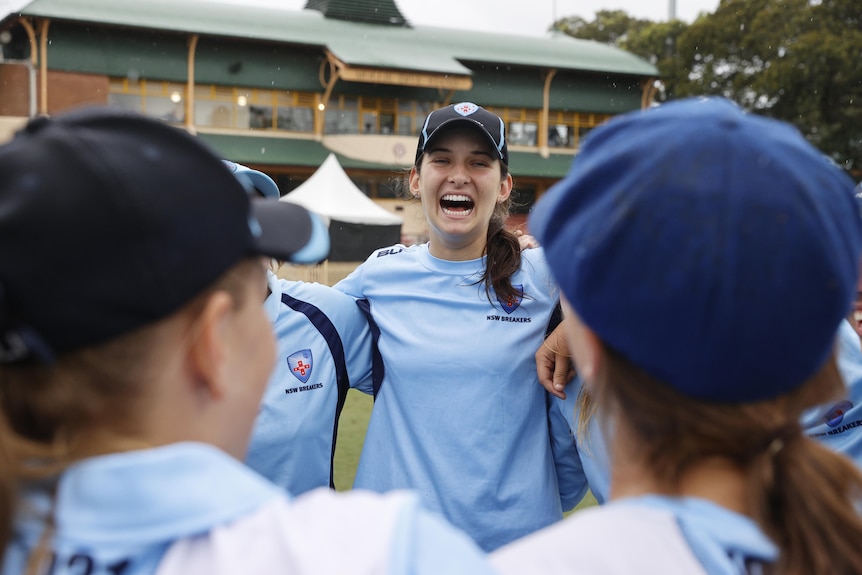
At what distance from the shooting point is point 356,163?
93.9 ft

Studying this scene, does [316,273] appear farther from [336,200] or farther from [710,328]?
[710,328]

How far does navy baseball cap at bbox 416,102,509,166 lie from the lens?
3137mm

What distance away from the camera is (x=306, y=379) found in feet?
9.42

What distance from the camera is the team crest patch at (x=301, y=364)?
112 inches

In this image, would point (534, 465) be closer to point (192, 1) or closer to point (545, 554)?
point (545, 554)

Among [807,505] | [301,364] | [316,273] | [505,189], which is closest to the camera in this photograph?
[807,505]

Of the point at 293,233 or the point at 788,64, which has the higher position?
the point at 788,64

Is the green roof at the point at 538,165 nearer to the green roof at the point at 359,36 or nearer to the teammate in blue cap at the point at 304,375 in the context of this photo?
the green roof at the point at 359,36

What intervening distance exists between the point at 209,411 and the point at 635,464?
0.63m

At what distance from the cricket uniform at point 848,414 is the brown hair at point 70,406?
7.30 feet

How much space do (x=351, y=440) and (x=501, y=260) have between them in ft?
14.7

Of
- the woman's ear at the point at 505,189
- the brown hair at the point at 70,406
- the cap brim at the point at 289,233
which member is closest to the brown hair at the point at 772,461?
the cap brim at the point at 289,233

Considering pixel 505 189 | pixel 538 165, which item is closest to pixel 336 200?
pixel 538 165

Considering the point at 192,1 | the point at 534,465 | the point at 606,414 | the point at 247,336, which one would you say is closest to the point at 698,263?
the point at 606,414
